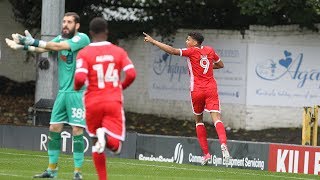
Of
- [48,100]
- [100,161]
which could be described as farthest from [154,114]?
[100,161]

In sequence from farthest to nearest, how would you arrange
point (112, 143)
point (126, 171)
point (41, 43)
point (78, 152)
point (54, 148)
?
point (126, 171) < point (54, 148) < point (78, 152) < point (41, 43) < point (112, 143)

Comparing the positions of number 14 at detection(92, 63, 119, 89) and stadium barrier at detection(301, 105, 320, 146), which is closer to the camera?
number 14 at detection(92, 63, 119, 89)

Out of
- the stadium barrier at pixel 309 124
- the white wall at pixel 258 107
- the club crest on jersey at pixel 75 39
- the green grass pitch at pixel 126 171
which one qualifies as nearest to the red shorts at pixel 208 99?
the green grass pitch at pixel 126 171

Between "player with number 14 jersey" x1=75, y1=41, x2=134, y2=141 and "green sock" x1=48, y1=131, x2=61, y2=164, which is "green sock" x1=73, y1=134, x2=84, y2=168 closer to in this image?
"green sock" x1=48, y1=131, x2=61, y2=164

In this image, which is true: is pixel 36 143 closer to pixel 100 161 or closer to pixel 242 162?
pixel 242 162

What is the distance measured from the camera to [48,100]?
936 inches

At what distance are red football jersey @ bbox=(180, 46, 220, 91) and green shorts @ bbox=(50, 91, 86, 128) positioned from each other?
13.0 ft

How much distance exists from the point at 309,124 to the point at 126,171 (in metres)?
5.62

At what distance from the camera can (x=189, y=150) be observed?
69.1 ft

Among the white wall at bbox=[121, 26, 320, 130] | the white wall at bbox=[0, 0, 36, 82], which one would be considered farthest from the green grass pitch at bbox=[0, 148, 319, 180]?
the white wall at bbox=[0, 0, 36, 82]

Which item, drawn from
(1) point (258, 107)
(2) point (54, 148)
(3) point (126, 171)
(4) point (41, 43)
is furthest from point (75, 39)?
(1) point (258, 107)

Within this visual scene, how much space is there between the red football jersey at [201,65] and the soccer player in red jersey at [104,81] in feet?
18.5

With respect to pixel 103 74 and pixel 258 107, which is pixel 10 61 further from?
pixel 103 74

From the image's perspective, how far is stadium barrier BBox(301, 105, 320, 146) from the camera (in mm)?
20719
